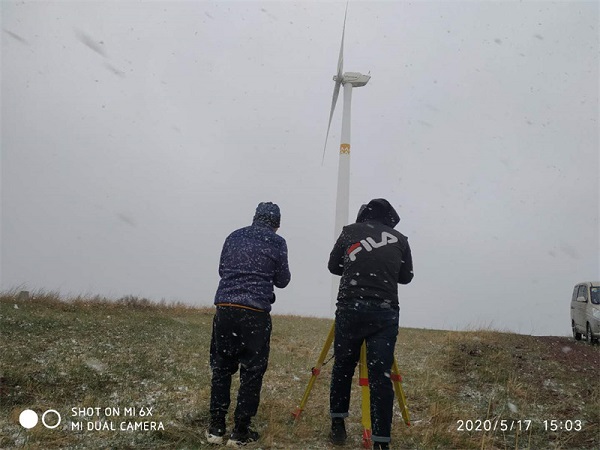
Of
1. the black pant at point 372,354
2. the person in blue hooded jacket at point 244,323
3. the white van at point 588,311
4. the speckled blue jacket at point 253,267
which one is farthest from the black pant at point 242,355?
the white van at point 588,311

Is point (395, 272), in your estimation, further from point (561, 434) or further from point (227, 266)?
point (561, 434)

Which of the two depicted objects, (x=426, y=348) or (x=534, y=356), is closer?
(x=534, y=356)

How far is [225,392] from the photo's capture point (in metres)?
4.94

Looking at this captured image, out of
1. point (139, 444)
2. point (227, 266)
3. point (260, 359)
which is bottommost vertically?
point (139, 444)

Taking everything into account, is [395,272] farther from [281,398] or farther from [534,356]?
[534,356]

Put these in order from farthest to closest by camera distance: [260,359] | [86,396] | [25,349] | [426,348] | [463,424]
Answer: [426,348] < [25,349] < [86,396] < [463,424] < [260,359]

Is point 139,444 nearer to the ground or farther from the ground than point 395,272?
nearer to the ground

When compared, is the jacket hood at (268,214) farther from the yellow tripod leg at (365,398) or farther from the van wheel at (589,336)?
the van wheel at (589,336)

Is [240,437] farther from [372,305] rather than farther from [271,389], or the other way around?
[271,389]

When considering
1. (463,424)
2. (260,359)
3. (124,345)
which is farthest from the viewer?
(124,345)

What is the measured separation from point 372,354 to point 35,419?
3.79 m

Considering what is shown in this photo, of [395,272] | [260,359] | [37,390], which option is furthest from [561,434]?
[37,390]

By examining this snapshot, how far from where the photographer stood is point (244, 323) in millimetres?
4863

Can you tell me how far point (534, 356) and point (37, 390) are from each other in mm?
8531
